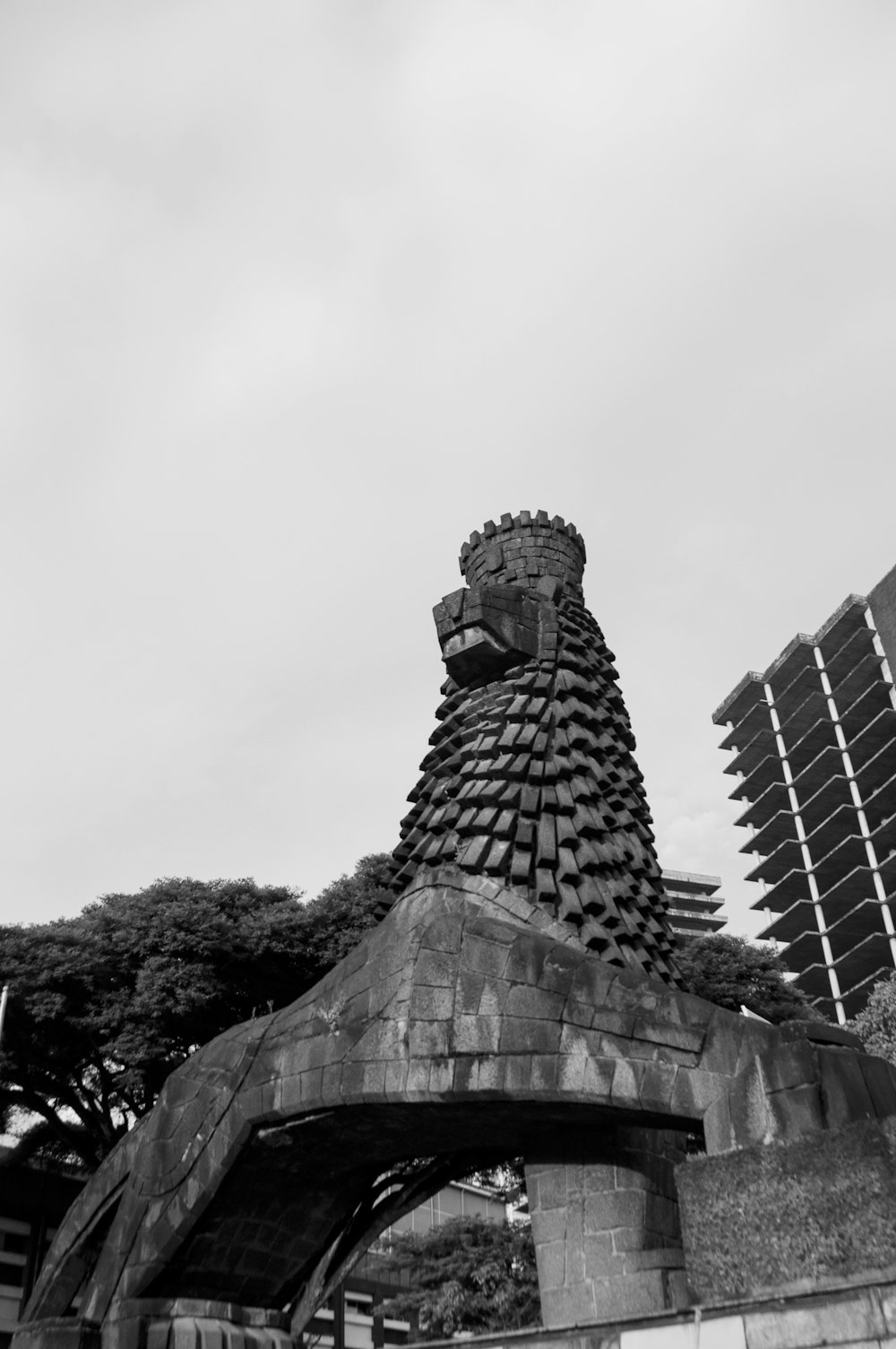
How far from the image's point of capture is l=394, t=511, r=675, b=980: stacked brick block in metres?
9.43

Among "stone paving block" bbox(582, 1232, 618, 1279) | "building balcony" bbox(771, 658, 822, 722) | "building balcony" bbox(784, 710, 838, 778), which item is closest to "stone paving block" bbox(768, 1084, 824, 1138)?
"stone paving block" bbox(582, 1232, 618, 1279)

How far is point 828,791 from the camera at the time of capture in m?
60.9

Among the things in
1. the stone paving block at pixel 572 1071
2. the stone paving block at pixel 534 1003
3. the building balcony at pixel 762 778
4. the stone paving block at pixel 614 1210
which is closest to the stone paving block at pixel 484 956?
the stone paving block at pixel 534 1003

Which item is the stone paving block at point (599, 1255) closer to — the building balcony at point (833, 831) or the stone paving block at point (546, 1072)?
the stone paving block at point (546, 1072)

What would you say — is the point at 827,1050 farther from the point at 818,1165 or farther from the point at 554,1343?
the point at 554,1343

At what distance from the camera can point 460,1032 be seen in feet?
27.3

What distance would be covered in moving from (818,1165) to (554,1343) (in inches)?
75.3

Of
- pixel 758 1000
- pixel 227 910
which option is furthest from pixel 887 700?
pixel 227 910

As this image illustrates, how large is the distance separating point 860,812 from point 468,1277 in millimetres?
44077

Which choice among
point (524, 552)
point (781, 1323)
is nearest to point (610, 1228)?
point (781, 1323)

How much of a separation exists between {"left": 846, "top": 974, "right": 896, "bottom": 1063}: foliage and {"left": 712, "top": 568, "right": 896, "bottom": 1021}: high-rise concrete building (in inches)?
1400

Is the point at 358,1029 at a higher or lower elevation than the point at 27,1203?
lower

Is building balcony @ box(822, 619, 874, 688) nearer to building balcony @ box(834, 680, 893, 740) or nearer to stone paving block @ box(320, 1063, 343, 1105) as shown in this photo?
building balcony @ box(834, 680, 893, 740)

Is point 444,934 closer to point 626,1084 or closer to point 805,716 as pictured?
point 626,1084
